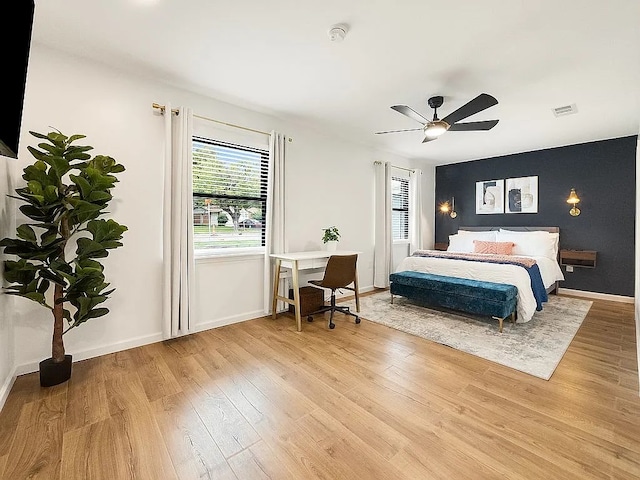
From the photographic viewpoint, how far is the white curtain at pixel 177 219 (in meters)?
2.87

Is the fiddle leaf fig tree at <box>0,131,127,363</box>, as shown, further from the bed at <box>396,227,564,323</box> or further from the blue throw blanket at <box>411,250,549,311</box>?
the blue throw blanket at <box>411,250,549,311</box>

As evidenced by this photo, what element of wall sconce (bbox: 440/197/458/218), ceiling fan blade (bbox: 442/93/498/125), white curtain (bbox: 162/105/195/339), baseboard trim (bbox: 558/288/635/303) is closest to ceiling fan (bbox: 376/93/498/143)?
ceiling fan blade (bbox: 442/93/498/125)

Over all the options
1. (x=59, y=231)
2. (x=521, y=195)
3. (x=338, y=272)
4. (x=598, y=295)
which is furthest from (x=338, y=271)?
(x=598, y=295)

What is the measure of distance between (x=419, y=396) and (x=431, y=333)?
1262 millimetres

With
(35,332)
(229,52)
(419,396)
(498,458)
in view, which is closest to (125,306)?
(35,332)

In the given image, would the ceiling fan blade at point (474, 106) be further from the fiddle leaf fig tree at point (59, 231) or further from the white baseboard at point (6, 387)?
the white baseboard at point (6, 387)

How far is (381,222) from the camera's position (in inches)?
207

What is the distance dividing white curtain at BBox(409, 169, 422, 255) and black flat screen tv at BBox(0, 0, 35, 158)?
561 cm

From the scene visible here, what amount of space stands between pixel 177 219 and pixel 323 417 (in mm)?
2248

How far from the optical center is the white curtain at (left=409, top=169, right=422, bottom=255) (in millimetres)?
5918

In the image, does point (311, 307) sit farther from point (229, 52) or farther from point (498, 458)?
point (229, 52)

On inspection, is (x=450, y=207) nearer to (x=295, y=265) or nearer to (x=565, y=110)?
(x=565, y=110)

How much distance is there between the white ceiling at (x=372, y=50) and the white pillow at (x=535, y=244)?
74.1 inches

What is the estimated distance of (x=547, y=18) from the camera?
1.94 metres
